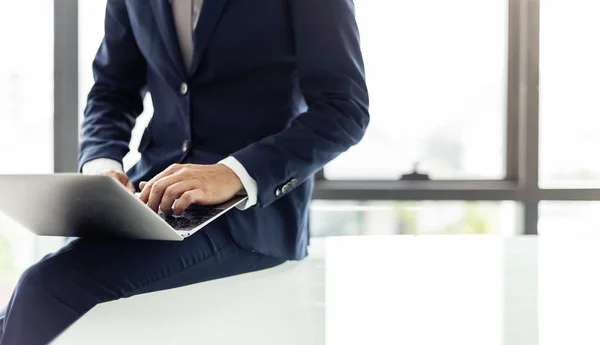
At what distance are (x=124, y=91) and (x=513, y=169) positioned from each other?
4.46ft

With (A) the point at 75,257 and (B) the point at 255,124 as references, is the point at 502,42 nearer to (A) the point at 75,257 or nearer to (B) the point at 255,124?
(B) the point at 255,124

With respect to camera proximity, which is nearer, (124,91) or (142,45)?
(142,45)

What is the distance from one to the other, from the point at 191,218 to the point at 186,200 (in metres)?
0.03

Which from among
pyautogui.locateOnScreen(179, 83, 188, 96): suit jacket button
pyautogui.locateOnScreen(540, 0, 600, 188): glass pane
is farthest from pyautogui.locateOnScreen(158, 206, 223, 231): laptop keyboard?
pyautogui.locateOnScreen(540, 0, 600, 188): glass pane

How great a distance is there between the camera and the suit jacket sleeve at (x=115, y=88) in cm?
120

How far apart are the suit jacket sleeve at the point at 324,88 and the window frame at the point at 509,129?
96 cm

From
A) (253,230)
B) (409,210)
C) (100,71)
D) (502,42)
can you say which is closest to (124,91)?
(100,71)

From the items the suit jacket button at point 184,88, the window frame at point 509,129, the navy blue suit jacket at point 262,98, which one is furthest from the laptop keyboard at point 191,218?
the window frame at point 509,129

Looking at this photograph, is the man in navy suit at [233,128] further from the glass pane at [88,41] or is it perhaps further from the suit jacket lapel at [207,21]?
the glass pane at [88,41]

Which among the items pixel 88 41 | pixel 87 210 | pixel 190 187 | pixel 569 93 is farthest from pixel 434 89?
pixel 87 210

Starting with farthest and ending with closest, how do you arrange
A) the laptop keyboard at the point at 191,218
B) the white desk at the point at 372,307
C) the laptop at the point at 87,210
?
the white desk at the point at 372,307 < the laptop keyboard at the point at 191,218 < the laptop at the point at 87,210

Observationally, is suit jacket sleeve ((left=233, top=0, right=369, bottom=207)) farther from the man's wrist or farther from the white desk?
the white desk

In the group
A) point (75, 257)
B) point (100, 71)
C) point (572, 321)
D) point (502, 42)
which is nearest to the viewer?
point (75, 257)

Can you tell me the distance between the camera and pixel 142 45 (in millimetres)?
1125
